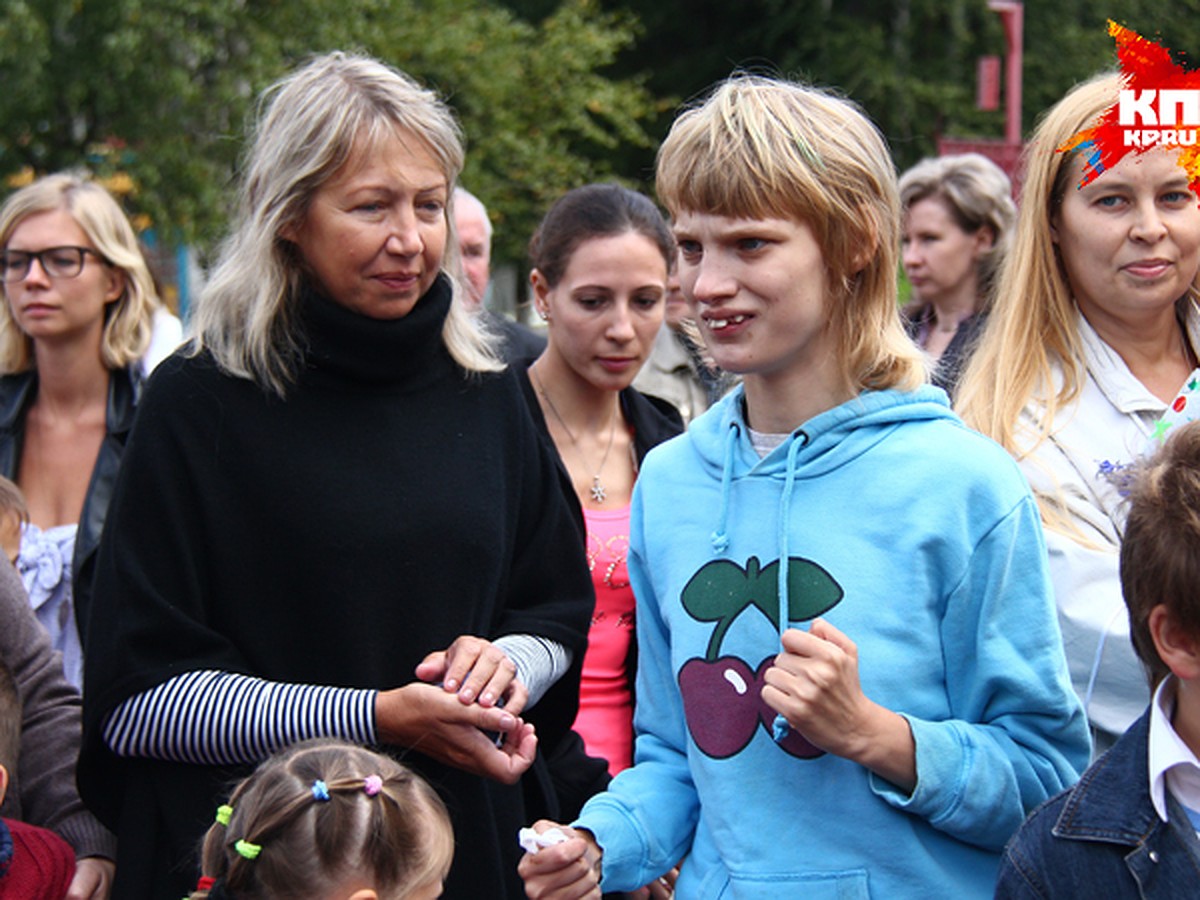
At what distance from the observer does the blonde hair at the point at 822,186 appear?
228 cm

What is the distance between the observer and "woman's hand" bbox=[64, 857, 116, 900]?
2836 mm

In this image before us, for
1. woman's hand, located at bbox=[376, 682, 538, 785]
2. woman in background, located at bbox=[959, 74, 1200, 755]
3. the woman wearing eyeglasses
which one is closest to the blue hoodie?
woman's hand, located at bbox=[376, 682, 538, 785]

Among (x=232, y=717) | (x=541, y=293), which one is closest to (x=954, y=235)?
(x=541, y=293)

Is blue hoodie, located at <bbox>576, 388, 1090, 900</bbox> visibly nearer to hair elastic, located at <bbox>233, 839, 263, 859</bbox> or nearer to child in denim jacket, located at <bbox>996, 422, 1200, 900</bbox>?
child in denim jacket, located at <bbox>996, 422, 1200, 900</bbox>

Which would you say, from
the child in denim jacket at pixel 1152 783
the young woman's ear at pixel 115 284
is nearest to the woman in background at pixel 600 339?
the young woman's ear at pixel 115 284

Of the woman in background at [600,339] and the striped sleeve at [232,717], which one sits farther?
the woman in background at [600,339]

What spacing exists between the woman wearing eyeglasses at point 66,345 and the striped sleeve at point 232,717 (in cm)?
166

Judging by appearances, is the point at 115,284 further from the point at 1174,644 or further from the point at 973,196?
the point at 1174,644

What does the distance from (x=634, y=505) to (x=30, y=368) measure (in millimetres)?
2651

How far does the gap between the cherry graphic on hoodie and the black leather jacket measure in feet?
6.48

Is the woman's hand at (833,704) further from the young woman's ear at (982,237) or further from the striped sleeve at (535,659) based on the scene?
the young woman's ear at (982,237)

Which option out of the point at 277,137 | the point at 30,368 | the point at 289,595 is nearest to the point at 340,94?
the point at 277,137

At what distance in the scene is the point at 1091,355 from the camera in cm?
287

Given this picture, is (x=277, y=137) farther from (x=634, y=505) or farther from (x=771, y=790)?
(x=771, y=790)
